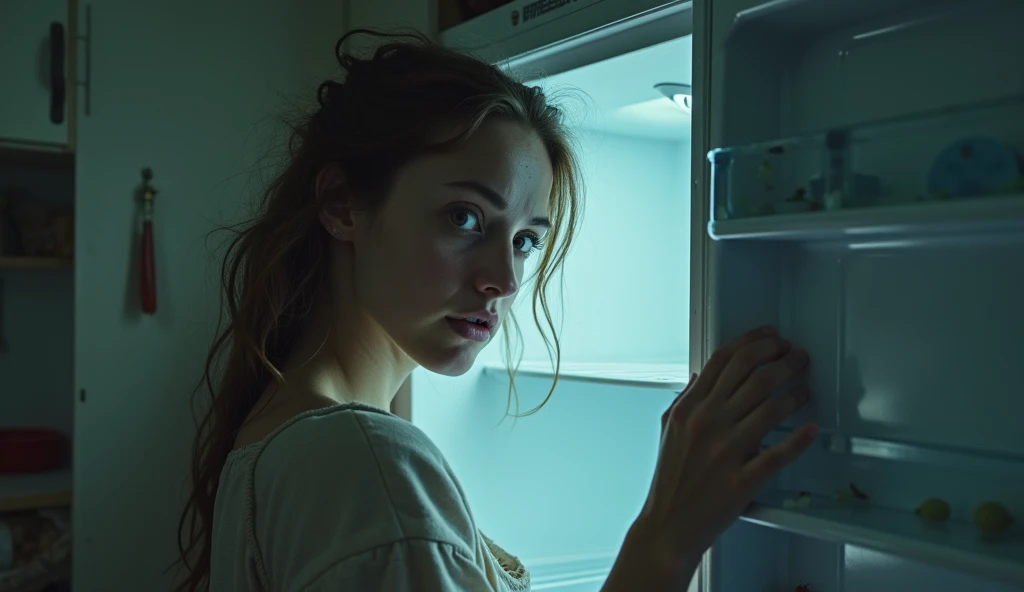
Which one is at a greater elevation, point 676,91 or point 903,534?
point 676,91

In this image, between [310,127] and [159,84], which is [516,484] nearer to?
[310,127]

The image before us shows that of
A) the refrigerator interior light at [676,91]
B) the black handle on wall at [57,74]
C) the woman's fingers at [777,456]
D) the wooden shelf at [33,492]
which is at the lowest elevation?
the wooden shelf at [33,492]

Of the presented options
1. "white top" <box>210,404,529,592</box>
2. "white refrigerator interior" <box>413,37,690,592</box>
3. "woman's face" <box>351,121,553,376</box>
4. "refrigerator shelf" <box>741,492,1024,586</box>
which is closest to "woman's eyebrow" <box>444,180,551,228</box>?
"woman's face" <box>351,121,553,376</box>

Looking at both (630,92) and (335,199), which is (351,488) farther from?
(630,92)

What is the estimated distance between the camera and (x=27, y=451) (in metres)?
1.64

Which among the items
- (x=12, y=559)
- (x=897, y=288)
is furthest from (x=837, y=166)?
(x=12, y=559)

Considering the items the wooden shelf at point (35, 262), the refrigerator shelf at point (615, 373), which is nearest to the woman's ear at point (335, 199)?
the refrigerator shelf at point (615, 373)

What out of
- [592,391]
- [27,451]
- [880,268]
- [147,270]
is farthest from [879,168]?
[27,451]

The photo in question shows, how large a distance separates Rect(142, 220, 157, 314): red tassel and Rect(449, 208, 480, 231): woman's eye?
92cm

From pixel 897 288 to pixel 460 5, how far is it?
897mm

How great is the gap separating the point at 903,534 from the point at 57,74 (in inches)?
57.2

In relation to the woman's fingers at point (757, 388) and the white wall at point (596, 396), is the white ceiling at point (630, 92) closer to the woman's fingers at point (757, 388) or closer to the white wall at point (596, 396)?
the white wall at point (596, 396)

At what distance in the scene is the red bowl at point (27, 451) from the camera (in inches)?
64.0

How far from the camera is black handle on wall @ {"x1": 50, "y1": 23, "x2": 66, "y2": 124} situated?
1433 mm
